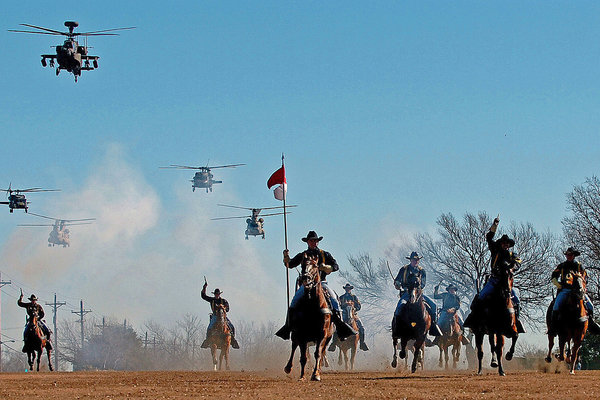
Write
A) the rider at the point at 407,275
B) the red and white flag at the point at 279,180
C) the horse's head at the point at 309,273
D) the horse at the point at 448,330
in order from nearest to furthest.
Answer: the horse's head at the point at 309,273 → the rider at the point at 407,275 → the red and white flag at the point at 279,180 → the horse at the point at 448,330

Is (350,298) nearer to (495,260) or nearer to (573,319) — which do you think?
(573,319)

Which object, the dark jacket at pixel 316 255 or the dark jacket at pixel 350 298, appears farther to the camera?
the dark jacket at pixel 350 298

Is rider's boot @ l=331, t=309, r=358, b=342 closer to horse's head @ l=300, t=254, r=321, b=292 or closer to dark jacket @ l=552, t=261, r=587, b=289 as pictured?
horse's head @ l=300, t=254, r=321, b=292

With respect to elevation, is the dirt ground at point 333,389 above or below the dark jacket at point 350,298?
below

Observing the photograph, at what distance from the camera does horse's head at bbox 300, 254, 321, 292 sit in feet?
76.9

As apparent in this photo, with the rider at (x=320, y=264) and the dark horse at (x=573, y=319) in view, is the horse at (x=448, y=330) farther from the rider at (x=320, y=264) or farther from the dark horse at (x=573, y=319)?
the rider at (x=320, y=264)

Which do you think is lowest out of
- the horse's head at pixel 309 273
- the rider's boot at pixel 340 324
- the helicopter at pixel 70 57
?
the rider's boot at pixel 340 324

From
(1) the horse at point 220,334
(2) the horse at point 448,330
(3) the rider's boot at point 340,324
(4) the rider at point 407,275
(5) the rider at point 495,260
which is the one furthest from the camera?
(2) the horse at point 448,330

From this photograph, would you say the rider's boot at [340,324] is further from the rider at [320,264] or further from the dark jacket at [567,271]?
the dark jacket at [567,271]

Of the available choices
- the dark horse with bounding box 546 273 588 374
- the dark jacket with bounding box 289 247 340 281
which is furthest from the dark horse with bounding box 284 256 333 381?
the dark horse with bounding box 546 273 588 374

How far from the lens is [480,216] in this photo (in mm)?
71688

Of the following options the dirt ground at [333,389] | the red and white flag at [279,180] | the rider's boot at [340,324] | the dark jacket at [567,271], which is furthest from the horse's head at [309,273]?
the red and white flag at [279,180]

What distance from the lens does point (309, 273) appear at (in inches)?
925

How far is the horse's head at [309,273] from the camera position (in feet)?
76.9
